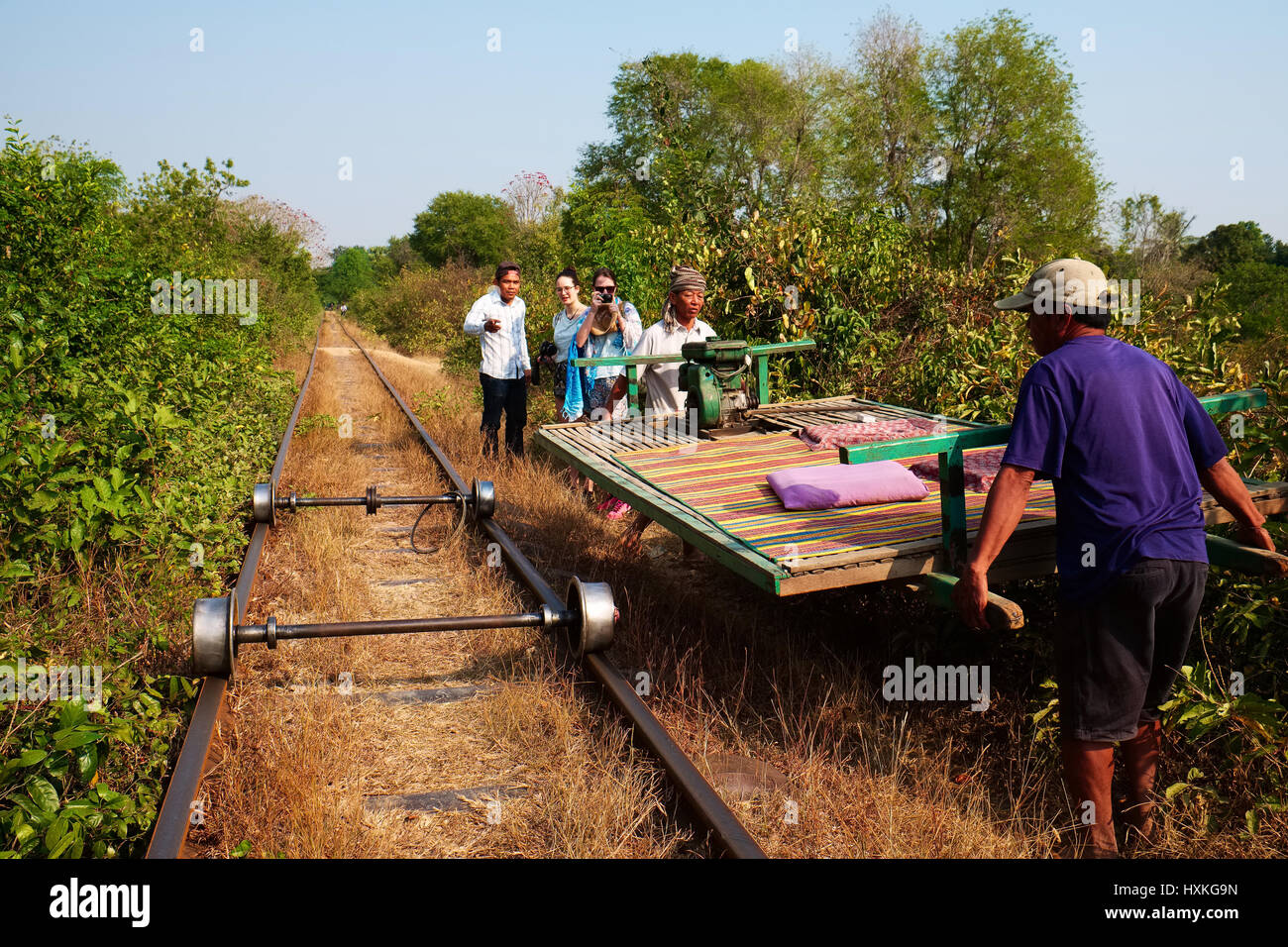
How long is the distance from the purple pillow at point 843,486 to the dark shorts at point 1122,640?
137cm

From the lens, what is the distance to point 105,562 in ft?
16.9

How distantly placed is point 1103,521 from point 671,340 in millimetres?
4199

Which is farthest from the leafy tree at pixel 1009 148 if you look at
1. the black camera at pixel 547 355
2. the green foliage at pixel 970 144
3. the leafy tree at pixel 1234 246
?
the black camera at pixel 547 355

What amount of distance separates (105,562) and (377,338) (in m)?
38.3

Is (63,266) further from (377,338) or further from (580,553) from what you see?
(377,338)

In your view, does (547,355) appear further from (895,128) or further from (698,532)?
(895,128)

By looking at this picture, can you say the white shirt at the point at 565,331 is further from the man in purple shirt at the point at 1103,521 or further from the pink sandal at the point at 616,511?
the man in purple shirt at the point at 1103,521

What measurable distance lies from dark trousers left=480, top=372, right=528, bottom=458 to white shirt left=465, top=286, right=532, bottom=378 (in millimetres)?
106

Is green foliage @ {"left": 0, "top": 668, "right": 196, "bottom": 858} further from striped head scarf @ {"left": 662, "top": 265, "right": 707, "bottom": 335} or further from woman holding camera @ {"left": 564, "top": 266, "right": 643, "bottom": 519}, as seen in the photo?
woman holding camera @ {"left": 564, "top": 266, "right": 643, "bottom": 519}

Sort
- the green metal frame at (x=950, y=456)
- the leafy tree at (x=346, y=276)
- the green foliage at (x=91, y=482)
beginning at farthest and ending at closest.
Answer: the leafy tree at (x=346, y=276), the green metal frame at (x=950, y=456), the green foliage at (x=91, y=482)

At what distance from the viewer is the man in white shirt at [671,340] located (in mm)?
6602

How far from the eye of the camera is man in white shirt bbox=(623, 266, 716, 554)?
21.7 ft

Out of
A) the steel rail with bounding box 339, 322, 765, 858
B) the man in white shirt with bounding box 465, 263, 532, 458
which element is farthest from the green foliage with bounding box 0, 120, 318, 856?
the man in white shirt with bounding box 465, 263, 532, 458
